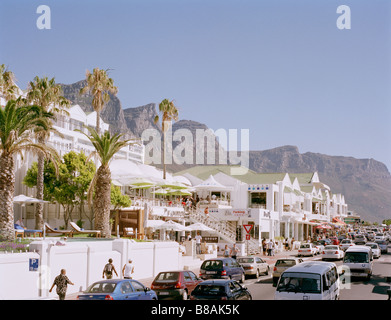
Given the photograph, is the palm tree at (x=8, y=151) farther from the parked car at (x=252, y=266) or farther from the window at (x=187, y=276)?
the parked car at (x=252, y=266)

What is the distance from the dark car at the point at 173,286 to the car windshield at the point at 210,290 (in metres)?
2.59

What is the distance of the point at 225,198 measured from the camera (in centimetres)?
6544

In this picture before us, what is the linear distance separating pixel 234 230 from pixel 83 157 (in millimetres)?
18217

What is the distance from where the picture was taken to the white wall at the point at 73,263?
19328 mm

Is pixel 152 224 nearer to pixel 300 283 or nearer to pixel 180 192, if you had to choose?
pixel 180 192

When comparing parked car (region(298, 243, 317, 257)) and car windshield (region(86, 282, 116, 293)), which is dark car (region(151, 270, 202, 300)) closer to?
car windshield (region(86, 282, 116, 293))

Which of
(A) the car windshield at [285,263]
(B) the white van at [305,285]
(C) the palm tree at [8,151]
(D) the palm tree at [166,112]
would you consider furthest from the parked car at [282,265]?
(D) the palm tree at [166,112]

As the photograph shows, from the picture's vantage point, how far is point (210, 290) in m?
17.8

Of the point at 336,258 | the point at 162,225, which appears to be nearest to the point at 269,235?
the point at 336,258

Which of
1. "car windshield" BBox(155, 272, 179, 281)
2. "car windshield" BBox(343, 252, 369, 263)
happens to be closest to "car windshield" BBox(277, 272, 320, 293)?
"car windshield" BBox(155, 272, 179, 281)

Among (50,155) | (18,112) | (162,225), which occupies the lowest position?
(162,225)

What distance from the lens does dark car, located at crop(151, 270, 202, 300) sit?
2053 cm
